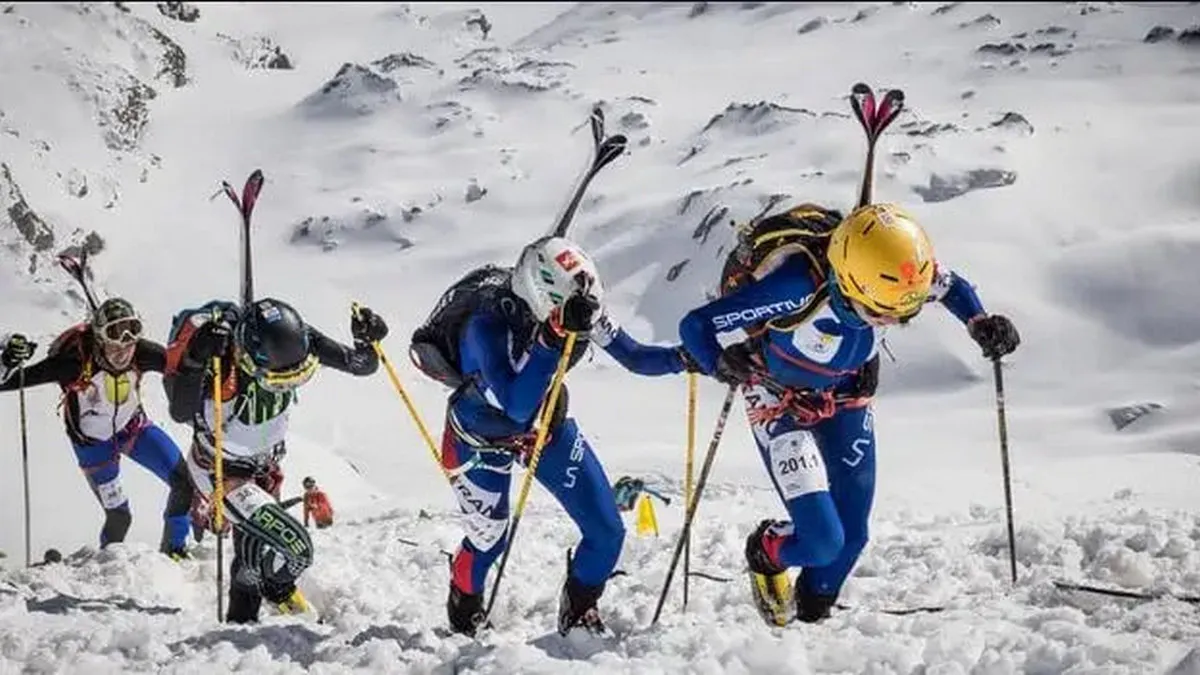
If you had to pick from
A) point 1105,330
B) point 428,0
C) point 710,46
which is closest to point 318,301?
point 1105,330

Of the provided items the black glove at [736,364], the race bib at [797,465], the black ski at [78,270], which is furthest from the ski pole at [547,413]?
the black ski at [78,270]

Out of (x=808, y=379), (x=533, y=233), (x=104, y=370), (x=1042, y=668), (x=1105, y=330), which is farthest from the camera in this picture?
(x=533, y=233)

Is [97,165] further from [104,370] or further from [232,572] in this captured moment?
[232,572]

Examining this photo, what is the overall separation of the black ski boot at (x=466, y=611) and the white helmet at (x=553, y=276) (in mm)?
2091

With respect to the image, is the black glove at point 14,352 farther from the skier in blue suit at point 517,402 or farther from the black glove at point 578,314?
the black glove at point 578,314

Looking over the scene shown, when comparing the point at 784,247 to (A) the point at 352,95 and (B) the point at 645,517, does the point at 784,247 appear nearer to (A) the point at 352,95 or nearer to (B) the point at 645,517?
(B) the point at 645,517

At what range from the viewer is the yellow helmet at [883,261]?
21.1ft

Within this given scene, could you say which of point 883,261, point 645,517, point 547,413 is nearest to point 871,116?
point 883,261

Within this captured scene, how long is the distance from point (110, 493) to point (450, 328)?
4.71m

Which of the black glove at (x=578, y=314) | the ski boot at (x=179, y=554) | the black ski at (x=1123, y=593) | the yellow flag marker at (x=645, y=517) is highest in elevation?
the black glove at (x=578, y=314)

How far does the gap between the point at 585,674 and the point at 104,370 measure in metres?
5.65

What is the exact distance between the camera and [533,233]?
143ft

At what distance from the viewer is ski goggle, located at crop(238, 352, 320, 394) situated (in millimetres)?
7680

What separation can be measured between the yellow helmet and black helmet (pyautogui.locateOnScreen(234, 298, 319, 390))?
342 cm
